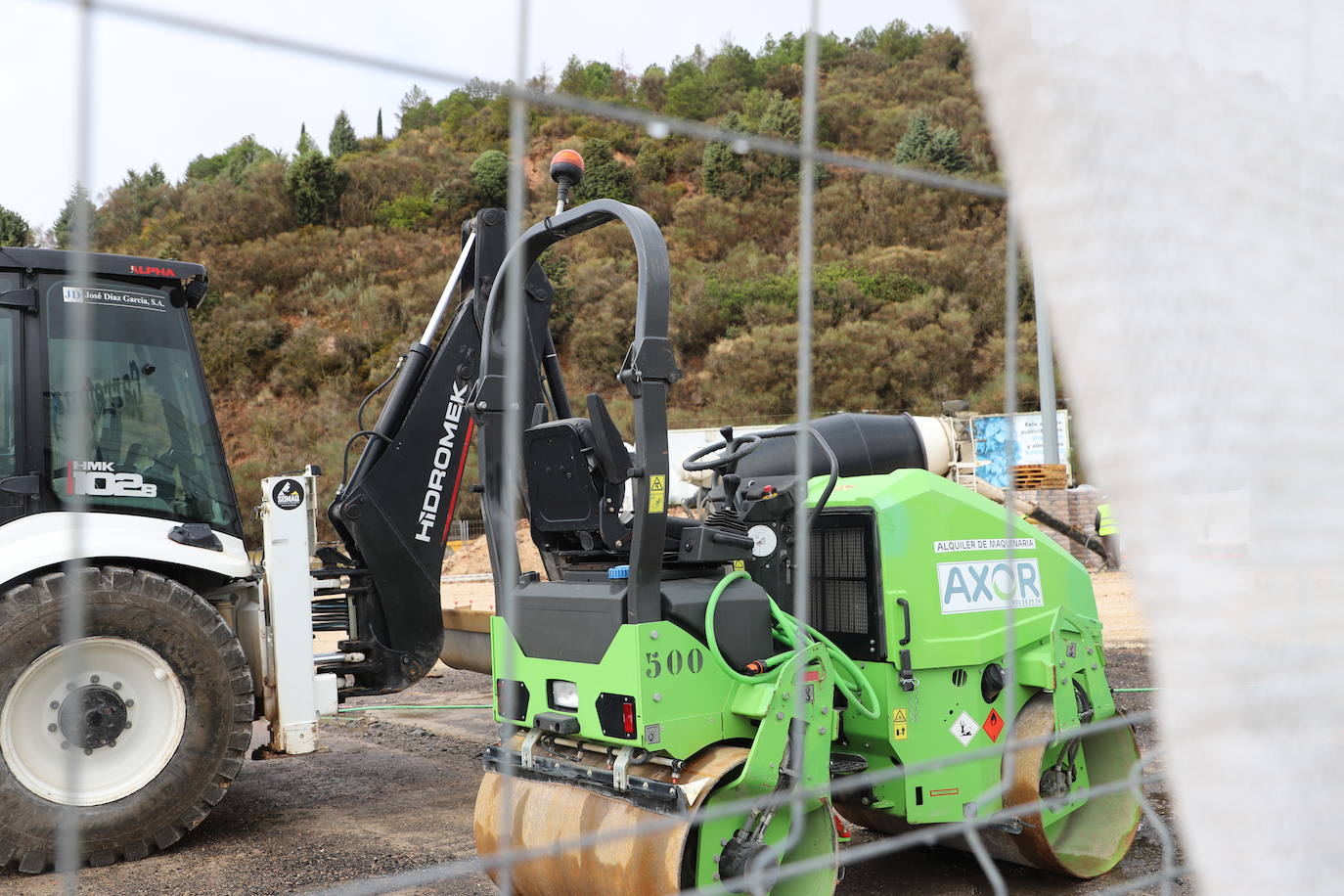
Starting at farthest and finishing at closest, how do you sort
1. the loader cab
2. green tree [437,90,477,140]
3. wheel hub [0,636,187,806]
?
the loader cab < wheel hub [0,636,187,806] < green tree [437,90,477,140]

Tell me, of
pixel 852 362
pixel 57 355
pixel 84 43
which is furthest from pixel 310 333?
pixel 84 43

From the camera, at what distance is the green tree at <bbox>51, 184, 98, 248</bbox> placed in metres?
0.99

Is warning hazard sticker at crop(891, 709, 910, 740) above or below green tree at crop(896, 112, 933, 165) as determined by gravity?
below

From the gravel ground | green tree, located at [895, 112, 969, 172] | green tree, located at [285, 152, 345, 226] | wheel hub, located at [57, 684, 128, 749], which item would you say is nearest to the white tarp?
green tree, located at [895, 112, 969, 172]

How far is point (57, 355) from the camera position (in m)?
4.52

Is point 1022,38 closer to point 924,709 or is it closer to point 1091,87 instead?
point 1091,87

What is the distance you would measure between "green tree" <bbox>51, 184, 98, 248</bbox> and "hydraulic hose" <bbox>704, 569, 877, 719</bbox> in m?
1.94

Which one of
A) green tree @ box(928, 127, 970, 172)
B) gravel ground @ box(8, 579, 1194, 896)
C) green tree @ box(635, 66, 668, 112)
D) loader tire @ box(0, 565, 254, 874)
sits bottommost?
gravel ground @ box(8, 579, 1194, 896)

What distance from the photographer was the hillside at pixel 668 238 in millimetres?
3441

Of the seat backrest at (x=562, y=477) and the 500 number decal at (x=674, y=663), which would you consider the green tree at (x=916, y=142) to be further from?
the 500 number decal at (x=674, y=663)

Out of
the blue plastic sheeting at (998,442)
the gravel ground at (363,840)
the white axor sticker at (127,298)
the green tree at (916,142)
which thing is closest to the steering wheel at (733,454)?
the green tree at (916,142)

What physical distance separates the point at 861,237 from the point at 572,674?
2.72m

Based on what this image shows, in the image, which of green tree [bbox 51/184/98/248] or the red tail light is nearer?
green tree [bbox 51/184/98/248]

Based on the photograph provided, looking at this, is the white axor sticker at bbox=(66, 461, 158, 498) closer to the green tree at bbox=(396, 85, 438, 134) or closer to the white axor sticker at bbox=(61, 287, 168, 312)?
the white axor sticker at bbox=(61, 287, 168, 312)
